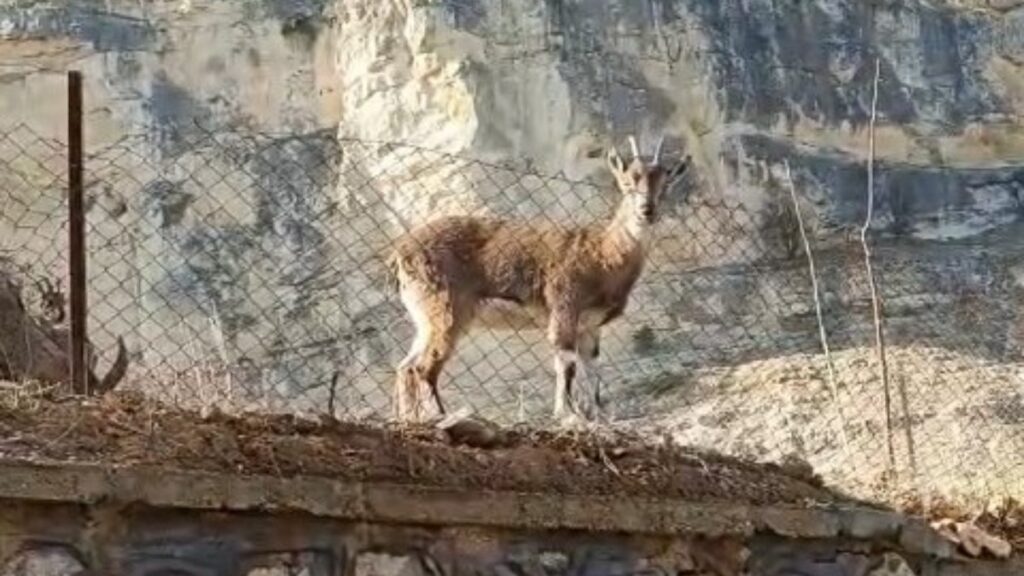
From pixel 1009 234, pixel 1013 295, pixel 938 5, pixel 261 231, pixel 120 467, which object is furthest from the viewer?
pixel 938 5

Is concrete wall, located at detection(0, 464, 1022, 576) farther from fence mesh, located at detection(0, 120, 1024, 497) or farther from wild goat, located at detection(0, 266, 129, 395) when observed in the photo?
fence mesh, located at detection(0, 120, 1024, 497)

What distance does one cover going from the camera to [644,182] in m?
12.4

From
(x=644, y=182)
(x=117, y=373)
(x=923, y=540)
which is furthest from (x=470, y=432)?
(x=644, y=182)

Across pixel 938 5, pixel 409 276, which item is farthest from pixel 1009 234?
pixel 409 276

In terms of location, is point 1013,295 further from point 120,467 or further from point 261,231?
point 120,467

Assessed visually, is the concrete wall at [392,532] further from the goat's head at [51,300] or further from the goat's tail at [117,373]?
the goat's head at [51,300]

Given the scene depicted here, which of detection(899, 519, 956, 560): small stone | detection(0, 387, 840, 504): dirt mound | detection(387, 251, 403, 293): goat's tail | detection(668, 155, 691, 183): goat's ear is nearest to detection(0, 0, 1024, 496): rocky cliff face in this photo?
detection(668, 155, 691, 183): goat's ear

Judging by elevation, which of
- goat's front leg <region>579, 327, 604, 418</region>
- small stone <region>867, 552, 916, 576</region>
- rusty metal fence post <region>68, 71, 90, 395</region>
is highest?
rusty metal fence post <region>68, 71, 90, 395</region>

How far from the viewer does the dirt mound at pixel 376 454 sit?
5895 millimetres

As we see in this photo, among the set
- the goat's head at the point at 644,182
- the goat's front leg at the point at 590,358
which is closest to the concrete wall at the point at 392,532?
the goat's front leg at the point at 590,358

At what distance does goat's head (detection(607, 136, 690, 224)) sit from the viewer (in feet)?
40.3

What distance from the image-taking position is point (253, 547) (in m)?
5.96

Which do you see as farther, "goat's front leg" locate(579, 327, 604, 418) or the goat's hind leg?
"goat's front leg" locate(579, 327, 604, 418)

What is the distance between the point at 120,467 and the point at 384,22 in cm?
2363
